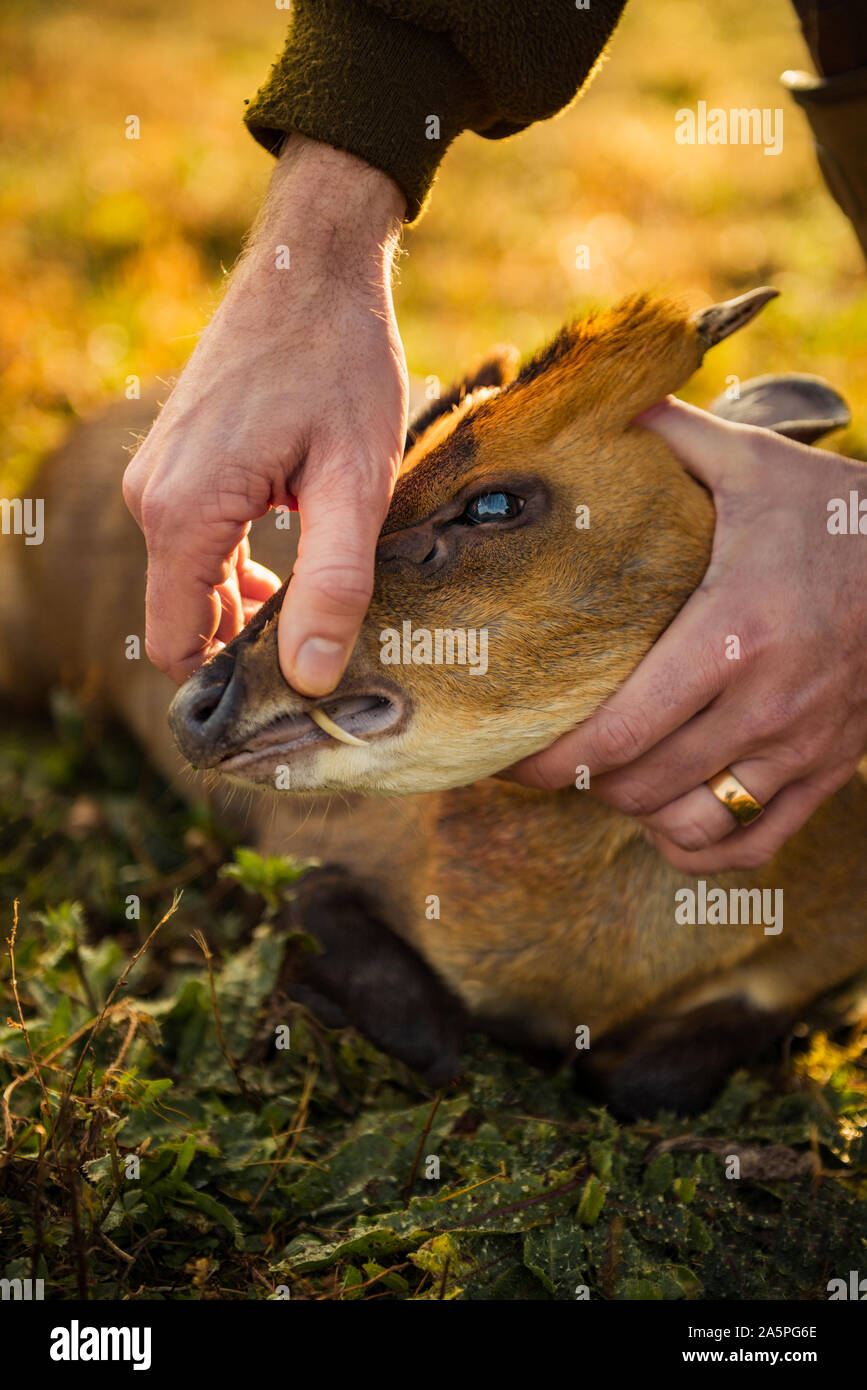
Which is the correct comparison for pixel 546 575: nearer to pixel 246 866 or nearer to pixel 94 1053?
pixel 246 866

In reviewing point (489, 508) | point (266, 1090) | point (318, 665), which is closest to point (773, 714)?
point (489, 508)

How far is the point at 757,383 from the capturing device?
3832 millimetres

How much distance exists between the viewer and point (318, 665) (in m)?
2.42

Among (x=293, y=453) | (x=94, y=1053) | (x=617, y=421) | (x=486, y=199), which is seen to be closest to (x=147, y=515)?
(x=293, y=453)

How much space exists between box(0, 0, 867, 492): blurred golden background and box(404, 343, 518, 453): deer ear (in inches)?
92.8

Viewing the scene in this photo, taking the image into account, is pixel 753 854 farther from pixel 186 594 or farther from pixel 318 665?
pixel 186 594

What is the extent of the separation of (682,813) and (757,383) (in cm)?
158

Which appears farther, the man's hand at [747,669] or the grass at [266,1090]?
the man's hand at [747,669]

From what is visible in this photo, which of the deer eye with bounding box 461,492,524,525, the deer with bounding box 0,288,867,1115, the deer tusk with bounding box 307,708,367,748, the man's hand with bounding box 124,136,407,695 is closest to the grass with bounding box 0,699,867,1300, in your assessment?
the deer with bounding box 0,288,867,1115

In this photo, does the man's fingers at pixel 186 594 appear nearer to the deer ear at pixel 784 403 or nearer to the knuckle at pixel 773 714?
the knuckle at pixel 773 714

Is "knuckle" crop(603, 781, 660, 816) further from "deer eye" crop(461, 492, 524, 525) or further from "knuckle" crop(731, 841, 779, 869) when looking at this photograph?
"deer eye" crop(461, 492, 524, 525)

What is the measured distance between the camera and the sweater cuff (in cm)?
275

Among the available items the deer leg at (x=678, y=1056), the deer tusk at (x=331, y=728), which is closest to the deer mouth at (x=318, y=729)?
the deer tusk at (x=331, y=728)

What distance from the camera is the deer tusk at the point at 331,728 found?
2.61 metres
